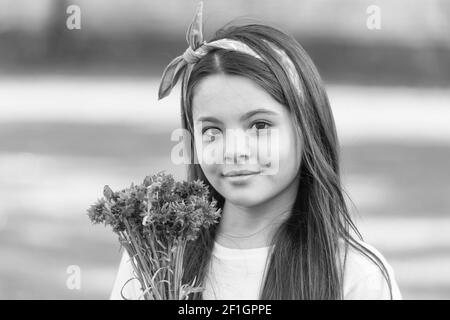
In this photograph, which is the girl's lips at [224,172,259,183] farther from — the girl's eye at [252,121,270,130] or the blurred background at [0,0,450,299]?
the blurred background at [0,0,450,299]

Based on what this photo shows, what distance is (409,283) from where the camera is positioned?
176 cm

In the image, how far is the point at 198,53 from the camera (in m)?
1.18

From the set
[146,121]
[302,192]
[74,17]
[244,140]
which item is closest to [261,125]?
[244,140]

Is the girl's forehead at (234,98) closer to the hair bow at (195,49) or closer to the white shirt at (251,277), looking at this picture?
the hair bow at (195,49)

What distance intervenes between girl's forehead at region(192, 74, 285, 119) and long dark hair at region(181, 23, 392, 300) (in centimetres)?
1

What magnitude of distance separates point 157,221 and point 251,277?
0.81ft

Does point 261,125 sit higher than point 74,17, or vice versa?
point 74,17

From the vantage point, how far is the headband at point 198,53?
1139mm

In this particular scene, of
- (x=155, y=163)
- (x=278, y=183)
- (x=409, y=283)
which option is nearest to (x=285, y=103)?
(x=278, y=183)

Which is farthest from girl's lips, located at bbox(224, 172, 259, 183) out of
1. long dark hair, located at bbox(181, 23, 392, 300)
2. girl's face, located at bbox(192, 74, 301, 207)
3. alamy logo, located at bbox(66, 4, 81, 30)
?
alamy logo, located at bbox(66, 4, 81, 30)

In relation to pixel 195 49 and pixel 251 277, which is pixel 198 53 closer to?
pixel 195 49

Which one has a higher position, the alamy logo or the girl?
the alamy logo

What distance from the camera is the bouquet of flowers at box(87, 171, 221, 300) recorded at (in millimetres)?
961

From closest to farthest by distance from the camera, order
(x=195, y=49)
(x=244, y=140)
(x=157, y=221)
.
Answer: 1. (x=157, y=221)
2. (x=244, y=140)
3. (x=195, y=49)
